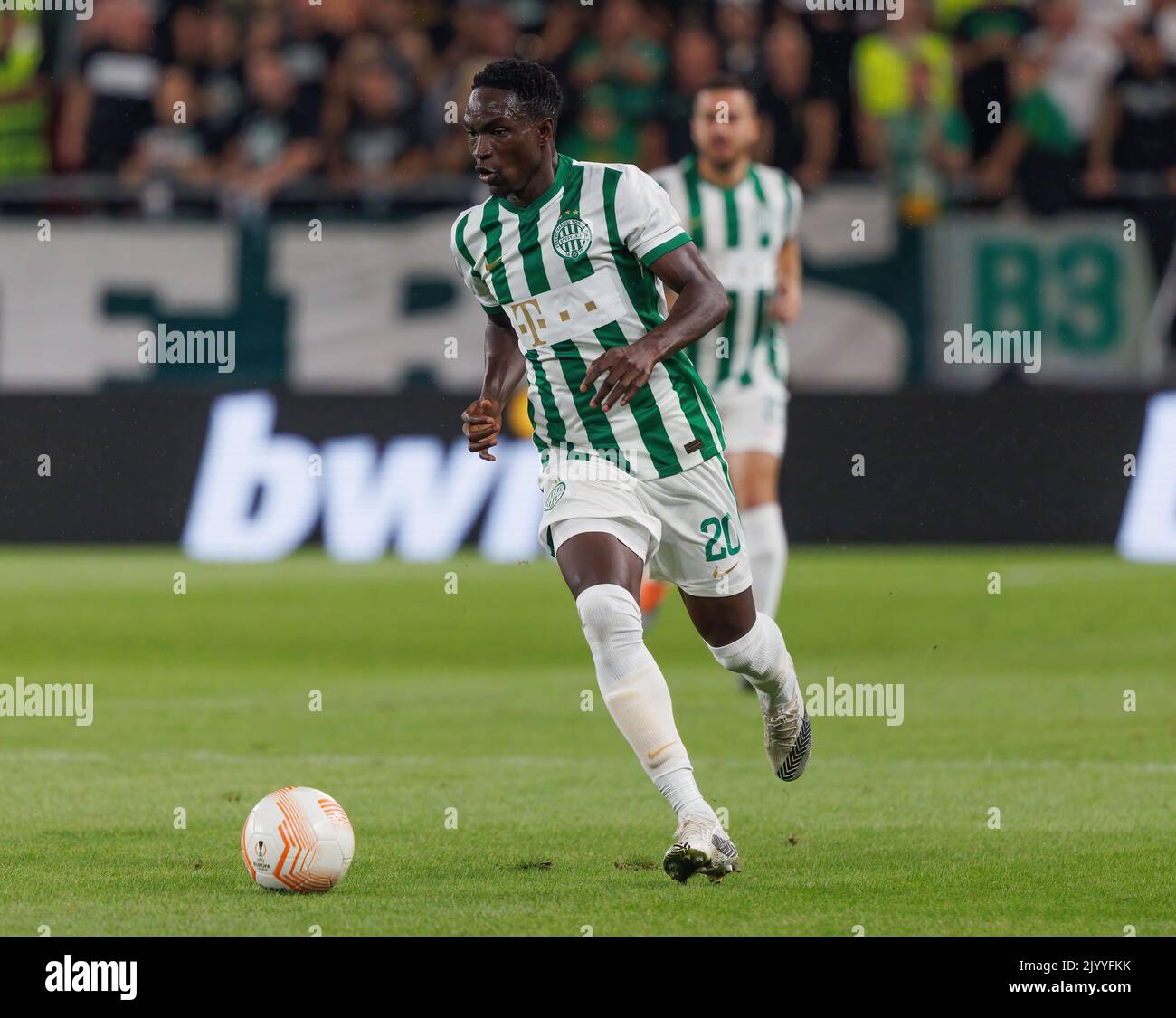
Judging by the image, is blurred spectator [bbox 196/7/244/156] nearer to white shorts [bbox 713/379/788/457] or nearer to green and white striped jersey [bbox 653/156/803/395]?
green and white striped jersey [bbox 653/156/803/395]

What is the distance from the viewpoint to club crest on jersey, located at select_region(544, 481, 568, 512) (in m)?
6.03

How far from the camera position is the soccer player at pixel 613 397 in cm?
573

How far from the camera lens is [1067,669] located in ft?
35.1

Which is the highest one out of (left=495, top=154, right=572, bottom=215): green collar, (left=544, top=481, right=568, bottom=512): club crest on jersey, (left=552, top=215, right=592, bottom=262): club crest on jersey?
(left=495, top=154, right=572, bottom=215): green collar

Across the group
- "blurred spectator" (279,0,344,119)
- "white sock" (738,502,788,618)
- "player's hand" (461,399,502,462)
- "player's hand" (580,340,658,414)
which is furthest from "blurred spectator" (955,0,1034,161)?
"player's hand" (580,340,658,414)

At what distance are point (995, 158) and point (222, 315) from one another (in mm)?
5727

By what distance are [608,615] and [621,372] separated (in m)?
0.64

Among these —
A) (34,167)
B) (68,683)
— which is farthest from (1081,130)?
(68,683)

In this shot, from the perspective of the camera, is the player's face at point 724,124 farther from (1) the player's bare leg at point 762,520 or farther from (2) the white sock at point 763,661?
(2) the white sock at point 763,661

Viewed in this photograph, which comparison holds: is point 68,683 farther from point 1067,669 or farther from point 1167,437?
point 1167,437

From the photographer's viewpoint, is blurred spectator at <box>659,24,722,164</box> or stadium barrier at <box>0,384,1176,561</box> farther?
blurred spectator at <box>659,24,722,164</box>

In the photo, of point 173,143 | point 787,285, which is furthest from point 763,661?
point 173,143

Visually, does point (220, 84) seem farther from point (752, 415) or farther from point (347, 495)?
point (752, 415)

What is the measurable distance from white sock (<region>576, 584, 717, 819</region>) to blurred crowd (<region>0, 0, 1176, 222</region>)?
9869mm
